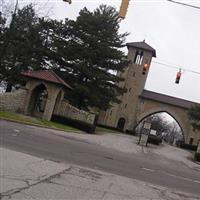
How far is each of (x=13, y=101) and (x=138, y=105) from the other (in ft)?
178

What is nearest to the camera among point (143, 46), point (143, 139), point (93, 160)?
point (93, 160)

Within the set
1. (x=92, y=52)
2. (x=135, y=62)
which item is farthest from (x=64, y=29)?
(x=135, y=62)

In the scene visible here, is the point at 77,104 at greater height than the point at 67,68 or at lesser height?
lesser

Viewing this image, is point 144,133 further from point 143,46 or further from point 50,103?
point 143,46

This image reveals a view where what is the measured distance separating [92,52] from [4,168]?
42.9 meters

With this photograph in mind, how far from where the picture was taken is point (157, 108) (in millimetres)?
92688

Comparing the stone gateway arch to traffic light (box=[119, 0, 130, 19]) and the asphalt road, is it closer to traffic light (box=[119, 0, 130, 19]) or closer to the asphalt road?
the asphalt road

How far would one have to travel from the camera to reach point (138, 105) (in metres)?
92.0

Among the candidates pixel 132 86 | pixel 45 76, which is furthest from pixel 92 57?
pixel 132 86

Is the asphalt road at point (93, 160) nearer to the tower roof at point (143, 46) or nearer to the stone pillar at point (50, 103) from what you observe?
the stone pillar at point (50, 103)

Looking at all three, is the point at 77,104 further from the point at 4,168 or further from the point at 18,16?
the point at 4,168

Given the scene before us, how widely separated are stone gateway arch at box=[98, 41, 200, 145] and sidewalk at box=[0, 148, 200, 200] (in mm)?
76218

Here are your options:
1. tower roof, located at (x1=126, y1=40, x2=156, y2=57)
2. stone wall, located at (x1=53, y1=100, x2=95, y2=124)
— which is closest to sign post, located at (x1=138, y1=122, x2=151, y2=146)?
stone wall, located at (x1=53, y1=100, x2=95, y2=124)

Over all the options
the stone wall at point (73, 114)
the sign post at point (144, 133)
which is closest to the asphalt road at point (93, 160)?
the sign post at point (144, 133)
